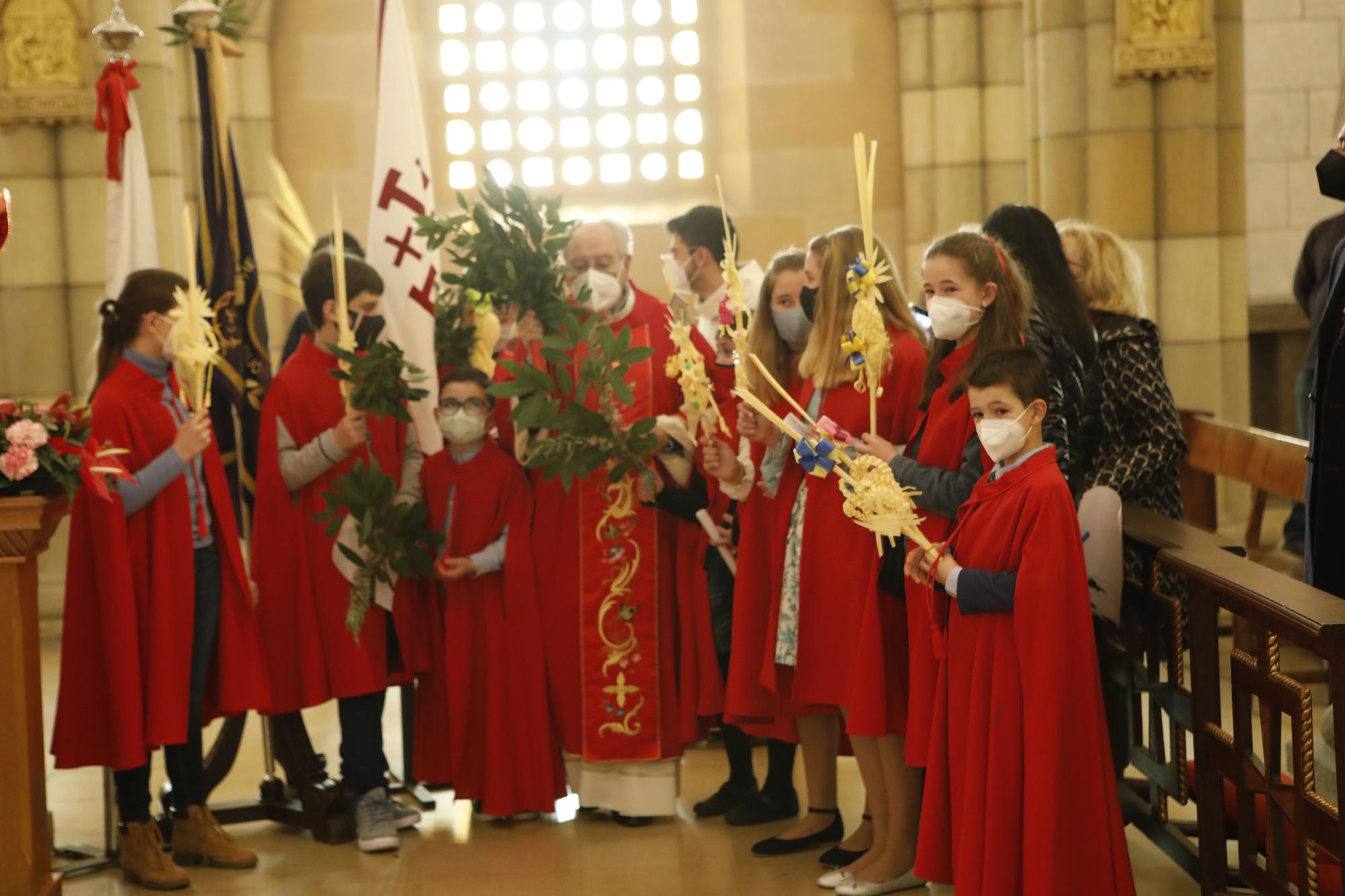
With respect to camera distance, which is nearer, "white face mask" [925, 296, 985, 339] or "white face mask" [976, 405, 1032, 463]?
"white face mask" [976, 405, 1032, 463]

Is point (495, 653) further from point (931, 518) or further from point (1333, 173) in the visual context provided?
point (1333, 173)

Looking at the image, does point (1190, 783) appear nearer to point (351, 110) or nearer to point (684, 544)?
point (684, 544)

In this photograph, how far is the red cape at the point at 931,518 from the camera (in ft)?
12.1

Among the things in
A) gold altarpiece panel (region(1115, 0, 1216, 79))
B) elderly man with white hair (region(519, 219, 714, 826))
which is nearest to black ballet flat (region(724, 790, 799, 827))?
elderly man with white hair (region(519, 219, 714, 826))

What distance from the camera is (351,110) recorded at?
9172 millimetres

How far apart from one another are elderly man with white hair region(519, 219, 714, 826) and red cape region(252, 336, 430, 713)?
23.7 inches

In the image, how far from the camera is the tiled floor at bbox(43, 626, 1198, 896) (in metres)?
4.26

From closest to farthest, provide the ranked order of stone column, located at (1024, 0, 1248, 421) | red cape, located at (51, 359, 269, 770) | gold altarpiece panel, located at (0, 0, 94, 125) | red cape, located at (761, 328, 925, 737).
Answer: red cape, located at (761, 328, 925, 737), red cape, located at (51, 359, 269, 770), stone column, located at (1024, 0, 1248, 421), gold altarpiece panel, located at (0, 0, 94, 125)

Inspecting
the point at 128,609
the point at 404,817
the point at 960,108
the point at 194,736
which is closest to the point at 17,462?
the point at 128,609

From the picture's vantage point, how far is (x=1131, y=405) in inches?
169

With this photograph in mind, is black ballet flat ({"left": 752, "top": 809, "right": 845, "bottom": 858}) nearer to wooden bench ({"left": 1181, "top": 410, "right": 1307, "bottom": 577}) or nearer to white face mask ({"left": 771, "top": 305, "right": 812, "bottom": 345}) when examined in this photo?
white face mask ({"left": 771, "top": 305, "right": 812, "bottom": 345})

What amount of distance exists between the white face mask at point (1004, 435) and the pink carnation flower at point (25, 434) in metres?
2.37

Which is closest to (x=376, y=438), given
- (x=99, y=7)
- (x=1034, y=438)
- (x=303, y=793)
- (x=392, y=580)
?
(x=392, y=580)

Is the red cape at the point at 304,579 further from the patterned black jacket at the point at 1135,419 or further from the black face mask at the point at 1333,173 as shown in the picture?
the black face mask at the point at 1333,173
